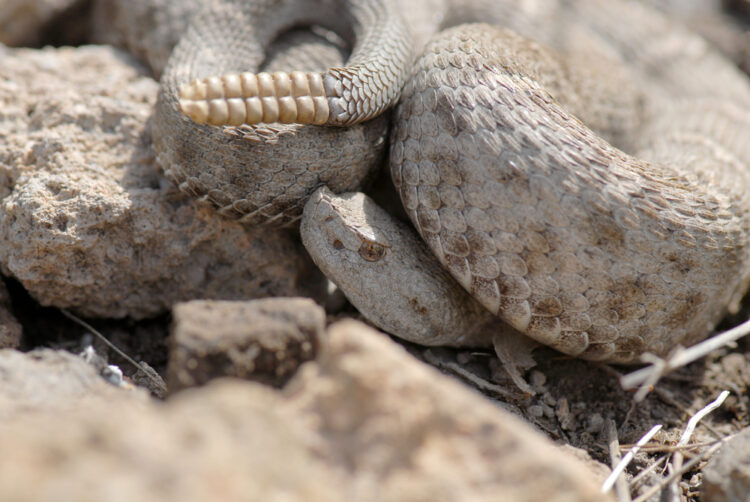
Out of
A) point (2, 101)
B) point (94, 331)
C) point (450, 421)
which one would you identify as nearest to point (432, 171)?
point (450, 421)

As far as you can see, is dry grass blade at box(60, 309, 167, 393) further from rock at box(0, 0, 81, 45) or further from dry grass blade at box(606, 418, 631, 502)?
rock at box(0, 0, 81, 45)

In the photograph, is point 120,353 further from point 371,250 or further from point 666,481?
Result: point 666,481

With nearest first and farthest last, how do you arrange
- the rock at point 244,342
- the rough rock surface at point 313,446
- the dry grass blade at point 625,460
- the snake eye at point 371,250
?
the rough rock surface at point 313,446 < the rock at point 244,342 < the dry grass blade at point 625,460 < the snake eye at point 371,250

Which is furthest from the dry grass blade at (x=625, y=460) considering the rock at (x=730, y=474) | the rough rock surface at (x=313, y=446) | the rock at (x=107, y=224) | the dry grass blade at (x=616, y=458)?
the rock at (x=107, y=224)

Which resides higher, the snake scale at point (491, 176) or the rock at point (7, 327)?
the snake scale at point (491, 176)

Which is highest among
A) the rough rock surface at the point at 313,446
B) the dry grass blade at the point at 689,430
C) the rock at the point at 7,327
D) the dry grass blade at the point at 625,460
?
the rough rock surface at the point at 313,446

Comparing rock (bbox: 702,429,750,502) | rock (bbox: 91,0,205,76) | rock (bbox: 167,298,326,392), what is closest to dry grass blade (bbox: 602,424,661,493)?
rock (bbox: 702,429,750,502)

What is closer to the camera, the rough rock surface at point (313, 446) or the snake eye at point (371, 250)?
the rough rock surface at point (313, 446)

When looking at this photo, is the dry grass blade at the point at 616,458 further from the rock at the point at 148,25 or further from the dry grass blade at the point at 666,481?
the rock at the point at 148,25
